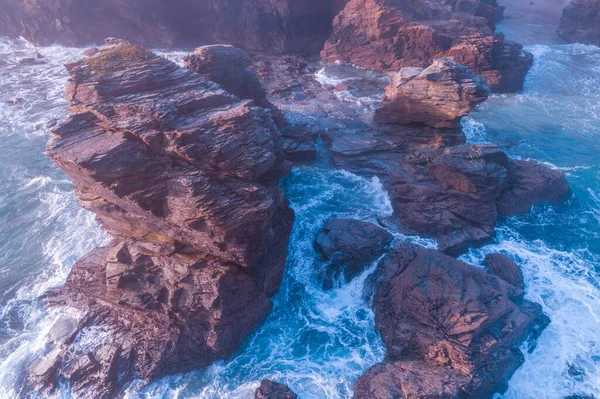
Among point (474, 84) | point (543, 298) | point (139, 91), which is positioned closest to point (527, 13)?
point (474, 84)

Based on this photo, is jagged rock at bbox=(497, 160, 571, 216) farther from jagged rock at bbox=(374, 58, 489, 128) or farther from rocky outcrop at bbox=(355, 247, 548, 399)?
rocky outcrop at bbox=(355, 247, 548, 399)

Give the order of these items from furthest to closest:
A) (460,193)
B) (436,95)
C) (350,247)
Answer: (436,95) < (460,193) < (350,247)

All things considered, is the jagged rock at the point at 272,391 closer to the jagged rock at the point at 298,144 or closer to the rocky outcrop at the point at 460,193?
the rocky outcrop at the point at 460,193

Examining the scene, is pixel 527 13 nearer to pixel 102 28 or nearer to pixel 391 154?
pixel 391 154

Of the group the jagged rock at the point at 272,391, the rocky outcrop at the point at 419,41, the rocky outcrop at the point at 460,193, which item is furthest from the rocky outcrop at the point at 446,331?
the rocky outcrop at the point at 419,41

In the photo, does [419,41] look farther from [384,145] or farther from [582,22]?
[582,22]

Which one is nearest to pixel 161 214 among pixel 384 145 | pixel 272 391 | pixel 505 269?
pixel 272 391
